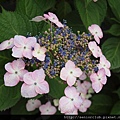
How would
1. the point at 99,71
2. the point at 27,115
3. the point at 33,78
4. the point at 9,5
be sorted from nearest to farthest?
the point at 33,78 → the point at 99,71 → the point at 9,5 → the point at 27,115

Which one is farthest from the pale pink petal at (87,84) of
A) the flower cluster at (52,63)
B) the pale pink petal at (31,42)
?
the pale pink petal at (31,42)

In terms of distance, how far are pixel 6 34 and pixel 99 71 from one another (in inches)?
16.6

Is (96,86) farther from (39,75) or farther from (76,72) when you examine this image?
(39,75)

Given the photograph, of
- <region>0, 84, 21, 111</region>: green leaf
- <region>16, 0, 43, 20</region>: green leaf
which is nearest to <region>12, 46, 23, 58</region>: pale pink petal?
<region>0, 84, 21, 111</region>: green leaf

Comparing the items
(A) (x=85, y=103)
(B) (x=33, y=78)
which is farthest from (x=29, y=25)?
(A) (x=85, y=103)

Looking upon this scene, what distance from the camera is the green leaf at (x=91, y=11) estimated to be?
161cm

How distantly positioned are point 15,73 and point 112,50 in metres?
0.71

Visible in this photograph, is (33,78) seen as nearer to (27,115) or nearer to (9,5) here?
(9,5)

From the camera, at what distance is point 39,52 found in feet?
4.09

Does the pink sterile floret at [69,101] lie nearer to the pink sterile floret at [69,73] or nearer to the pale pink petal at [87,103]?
the pink sterile floret at [69,73]

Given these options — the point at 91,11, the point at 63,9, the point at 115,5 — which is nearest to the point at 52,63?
the point at 91,11

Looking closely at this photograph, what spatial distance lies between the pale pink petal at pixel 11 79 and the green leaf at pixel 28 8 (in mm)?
369

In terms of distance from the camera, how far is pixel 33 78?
1.26 meters

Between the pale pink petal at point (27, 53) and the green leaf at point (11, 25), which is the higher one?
the green leaf at point (11, 25)
